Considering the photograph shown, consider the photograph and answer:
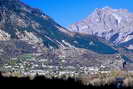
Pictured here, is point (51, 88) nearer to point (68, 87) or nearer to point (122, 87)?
point (68, 87)

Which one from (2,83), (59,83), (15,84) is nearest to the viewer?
(2,83)

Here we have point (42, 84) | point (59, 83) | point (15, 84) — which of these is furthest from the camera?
point (59, 83)

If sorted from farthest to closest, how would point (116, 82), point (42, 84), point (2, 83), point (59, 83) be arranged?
point (116, 82) → point (59, 83) → point (42, 84) → point (2, 83)

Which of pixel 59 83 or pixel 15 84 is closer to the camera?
pixel 15 84

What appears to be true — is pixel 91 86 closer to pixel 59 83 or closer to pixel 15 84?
pixel 59 83

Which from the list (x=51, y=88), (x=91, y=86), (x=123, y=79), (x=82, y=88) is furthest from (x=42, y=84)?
(x=123, y=79)

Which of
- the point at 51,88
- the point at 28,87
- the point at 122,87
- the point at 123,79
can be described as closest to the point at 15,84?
the point at 28,87

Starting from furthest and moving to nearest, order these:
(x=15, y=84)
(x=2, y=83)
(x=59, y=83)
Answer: (x=59, y=83) < (x=15, y=84) < (x=2, y=83)

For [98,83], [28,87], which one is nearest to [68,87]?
[28,87]

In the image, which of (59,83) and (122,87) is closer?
(59,83)
